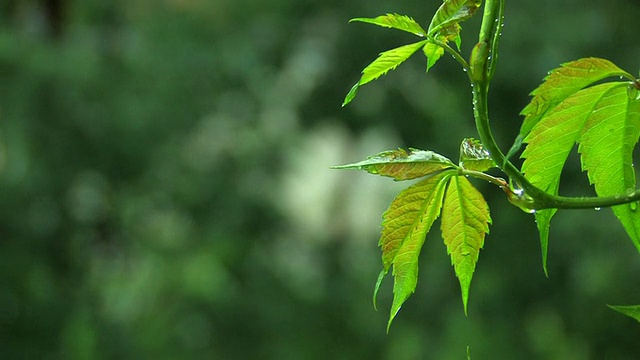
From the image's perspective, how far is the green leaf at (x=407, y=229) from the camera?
243mm

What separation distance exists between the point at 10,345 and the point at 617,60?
223 centimetres

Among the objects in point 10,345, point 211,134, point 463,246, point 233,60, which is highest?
point 463,246

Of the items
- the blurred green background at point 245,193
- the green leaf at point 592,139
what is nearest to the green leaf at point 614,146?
the green leaf at point 592,139

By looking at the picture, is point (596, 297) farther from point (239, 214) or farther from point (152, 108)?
point (152, 108)

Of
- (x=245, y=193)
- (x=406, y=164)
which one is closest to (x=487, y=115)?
(x=406, y=164)

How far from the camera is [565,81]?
229 mm

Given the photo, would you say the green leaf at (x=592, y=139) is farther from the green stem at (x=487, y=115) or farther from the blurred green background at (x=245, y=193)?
the blurred green background at (x=245, y=193)

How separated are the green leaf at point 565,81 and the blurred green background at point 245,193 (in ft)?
8.66

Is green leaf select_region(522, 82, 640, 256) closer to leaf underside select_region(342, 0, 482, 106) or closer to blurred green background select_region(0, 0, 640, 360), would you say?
leaf underside select_region(342, 0, 482, 106)

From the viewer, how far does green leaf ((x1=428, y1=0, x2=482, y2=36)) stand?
0.22 meters

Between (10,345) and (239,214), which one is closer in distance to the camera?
(10,345)

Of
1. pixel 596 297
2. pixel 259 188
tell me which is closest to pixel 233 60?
pixel 259 188

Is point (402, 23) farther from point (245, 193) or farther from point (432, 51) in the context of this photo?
point (245, 193)

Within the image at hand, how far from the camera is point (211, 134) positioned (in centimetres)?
341
